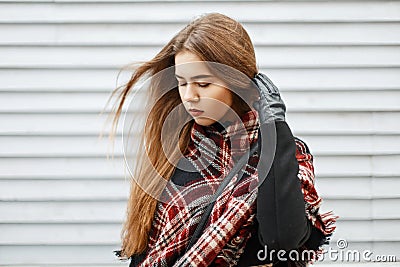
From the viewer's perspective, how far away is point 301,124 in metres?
2.68

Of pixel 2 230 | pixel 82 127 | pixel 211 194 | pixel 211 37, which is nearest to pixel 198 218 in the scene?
pixel 211 194

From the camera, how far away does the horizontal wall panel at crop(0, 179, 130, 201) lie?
266 centimetres

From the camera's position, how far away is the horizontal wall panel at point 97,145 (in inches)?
105

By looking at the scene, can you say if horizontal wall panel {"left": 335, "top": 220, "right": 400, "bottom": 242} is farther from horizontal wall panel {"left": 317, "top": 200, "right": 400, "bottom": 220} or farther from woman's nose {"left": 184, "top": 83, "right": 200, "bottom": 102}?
woman's nose {"left": 184, "top": 83, "right": 200, "bottom": 102}

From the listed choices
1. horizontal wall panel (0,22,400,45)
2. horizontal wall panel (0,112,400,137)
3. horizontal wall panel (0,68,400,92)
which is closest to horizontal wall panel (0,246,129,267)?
horizontal wall panel (0,112,400,137)

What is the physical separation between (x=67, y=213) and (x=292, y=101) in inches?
42.2

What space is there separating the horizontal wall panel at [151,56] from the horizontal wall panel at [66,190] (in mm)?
500

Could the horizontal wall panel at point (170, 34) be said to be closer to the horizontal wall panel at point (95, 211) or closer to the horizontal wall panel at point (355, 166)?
the horizontal wall panel at point (355, 166)

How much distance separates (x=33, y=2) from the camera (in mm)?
2674

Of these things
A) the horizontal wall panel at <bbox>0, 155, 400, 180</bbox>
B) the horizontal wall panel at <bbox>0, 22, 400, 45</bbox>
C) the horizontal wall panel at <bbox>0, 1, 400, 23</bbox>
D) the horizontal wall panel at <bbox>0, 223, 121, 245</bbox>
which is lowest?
the horizontal wall panel at <bbox>0, 223, 121, 245</bbox>

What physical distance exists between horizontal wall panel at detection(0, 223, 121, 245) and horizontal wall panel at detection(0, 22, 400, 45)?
0.78 meters

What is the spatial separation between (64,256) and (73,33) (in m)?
0.95

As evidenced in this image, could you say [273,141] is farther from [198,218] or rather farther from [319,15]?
[319,15]

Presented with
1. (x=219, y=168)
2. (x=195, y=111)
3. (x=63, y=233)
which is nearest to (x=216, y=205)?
(x=219, y=168)
